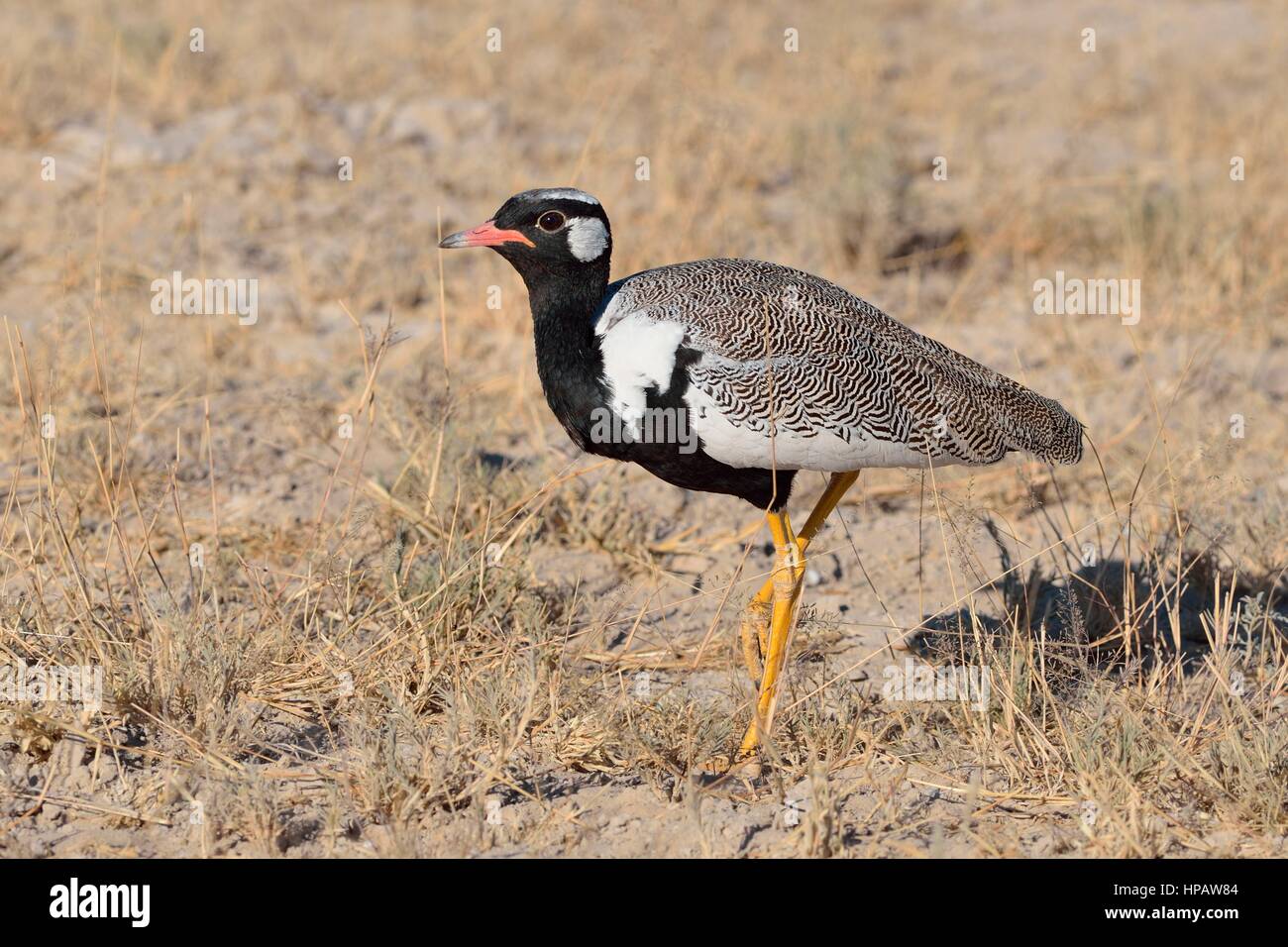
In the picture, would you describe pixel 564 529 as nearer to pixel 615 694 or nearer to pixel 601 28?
pixel 615 694

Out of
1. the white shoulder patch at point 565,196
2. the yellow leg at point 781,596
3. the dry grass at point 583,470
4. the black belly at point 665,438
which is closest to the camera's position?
the dry grass at point 583,470

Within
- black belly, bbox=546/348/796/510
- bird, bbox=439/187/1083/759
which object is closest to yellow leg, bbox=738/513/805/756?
bird, bbox=439/187/1083/759

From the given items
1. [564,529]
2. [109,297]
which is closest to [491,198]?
[109,297]

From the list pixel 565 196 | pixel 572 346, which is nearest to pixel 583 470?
pixel 572 346

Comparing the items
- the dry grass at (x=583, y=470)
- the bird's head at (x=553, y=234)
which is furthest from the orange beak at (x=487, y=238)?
the dry grass at (x=583, y=470)

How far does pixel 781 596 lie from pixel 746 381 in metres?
0.69

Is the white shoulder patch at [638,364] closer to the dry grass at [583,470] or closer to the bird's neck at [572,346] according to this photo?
the bird's neck at [572,346]

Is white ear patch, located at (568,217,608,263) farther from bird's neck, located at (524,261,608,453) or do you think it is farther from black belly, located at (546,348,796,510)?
black belly, located at (546,348,796,510)

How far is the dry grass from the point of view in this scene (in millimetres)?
3648

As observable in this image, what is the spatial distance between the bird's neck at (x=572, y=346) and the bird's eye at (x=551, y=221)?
132mm

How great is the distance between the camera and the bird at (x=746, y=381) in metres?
3.83
